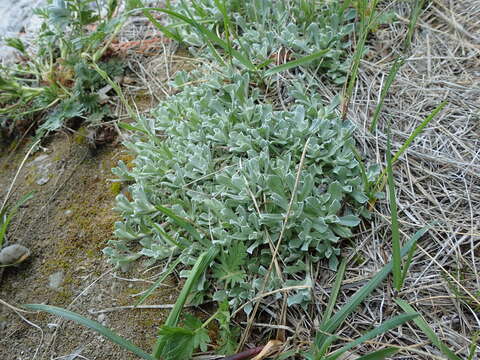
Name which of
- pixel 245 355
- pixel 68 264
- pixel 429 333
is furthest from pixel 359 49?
pixel 68 264

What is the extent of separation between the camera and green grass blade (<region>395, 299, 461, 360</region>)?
1.50 metres

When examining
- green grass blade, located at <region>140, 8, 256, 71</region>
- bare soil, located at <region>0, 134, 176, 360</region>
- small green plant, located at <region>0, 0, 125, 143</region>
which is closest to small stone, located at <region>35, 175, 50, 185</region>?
bare soil, located at <region>0, 134, 176, 360</region>

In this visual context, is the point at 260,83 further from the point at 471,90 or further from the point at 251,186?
the point at 471,90

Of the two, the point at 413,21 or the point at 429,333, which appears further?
the point at 413,21

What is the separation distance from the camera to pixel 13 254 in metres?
2.22

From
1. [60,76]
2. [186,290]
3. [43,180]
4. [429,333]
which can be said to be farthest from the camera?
[60,76]

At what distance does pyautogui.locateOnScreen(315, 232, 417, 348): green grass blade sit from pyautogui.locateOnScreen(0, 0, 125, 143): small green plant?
6.02ft

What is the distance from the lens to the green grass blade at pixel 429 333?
4.93ft

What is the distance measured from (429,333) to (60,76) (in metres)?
2.66

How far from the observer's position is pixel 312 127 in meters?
2.16

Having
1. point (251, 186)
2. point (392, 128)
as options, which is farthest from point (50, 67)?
point (392, 128)

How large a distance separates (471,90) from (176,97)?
5.34 ft

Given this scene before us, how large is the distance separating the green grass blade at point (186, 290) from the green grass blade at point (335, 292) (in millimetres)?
Result: 528

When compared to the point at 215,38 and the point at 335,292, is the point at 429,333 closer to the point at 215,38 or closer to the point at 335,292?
the point at 335,292
